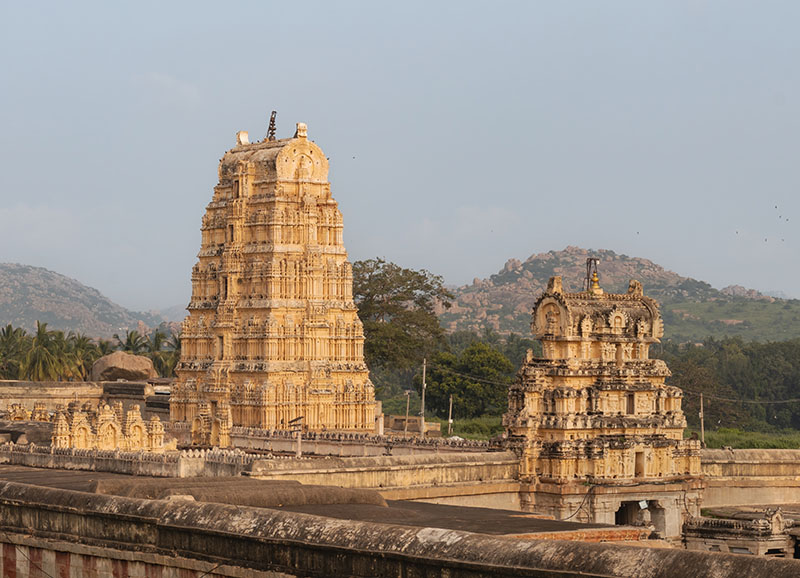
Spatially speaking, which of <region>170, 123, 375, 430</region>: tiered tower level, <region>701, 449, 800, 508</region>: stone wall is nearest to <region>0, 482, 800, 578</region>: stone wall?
<region>701, 449, 800, 508</region>: stone wall

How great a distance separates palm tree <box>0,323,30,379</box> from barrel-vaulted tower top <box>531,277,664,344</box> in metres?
57.0

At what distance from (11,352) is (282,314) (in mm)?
41989

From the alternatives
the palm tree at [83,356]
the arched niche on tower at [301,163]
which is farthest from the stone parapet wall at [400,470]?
the palm tree at [83,356]

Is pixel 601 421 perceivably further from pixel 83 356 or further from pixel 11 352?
pixel 11 352

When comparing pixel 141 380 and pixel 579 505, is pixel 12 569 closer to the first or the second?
pixel 579 505

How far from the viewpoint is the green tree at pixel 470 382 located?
94500 mm

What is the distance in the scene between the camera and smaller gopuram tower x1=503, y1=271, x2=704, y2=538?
4944 cm

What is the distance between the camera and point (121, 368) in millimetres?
95312

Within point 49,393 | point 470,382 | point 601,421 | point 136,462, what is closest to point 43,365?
point 49,393

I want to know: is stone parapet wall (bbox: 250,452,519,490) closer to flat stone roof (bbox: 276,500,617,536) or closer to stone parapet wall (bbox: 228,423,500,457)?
stone parapet wall (bbox: 228,423,500,457)

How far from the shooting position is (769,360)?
119 m

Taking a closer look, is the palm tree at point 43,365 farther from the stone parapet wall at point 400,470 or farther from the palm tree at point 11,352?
the stone parapet wall at point 400,470

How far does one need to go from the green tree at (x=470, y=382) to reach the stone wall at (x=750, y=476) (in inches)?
1448

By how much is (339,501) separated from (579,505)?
60.4ft
